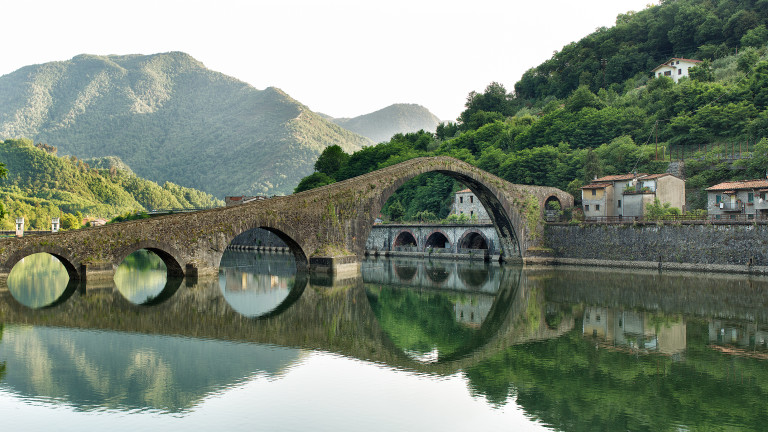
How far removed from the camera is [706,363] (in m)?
14.5

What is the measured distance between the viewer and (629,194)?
4294 centimetres

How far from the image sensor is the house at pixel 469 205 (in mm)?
56375

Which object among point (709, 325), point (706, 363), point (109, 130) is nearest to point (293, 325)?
point (706, 363)

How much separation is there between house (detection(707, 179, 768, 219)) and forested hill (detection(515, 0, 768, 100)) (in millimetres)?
40569

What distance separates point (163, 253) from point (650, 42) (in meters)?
74.6

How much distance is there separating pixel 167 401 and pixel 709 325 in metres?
16.6

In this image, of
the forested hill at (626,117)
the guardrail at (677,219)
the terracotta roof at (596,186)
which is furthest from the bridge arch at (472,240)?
the guardrail at (677,219)

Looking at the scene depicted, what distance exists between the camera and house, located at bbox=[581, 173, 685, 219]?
1654 inches

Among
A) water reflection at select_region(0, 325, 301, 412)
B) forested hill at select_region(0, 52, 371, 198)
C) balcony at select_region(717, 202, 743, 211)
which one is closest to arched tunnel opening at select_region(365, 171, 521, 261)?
balcony at select_region(717, 202, 743, 211)

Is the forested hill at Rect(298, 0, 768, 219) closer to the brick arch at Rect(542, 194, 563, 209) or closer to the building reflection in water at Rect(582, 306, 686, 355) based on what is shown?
the brick arch at Rect(542, 194, 563, 209)

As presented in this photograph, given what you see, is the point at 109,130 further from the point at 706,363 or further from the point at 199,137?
the point at 706,363

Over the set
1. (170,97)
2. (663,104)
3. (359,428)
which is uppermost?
(170,97)

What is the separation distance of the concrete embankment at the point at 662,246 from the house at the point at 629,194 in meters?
2.45

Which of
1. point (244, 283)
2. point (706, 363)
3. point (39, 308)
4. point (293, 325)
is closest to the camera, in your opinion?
point (706, 363)
